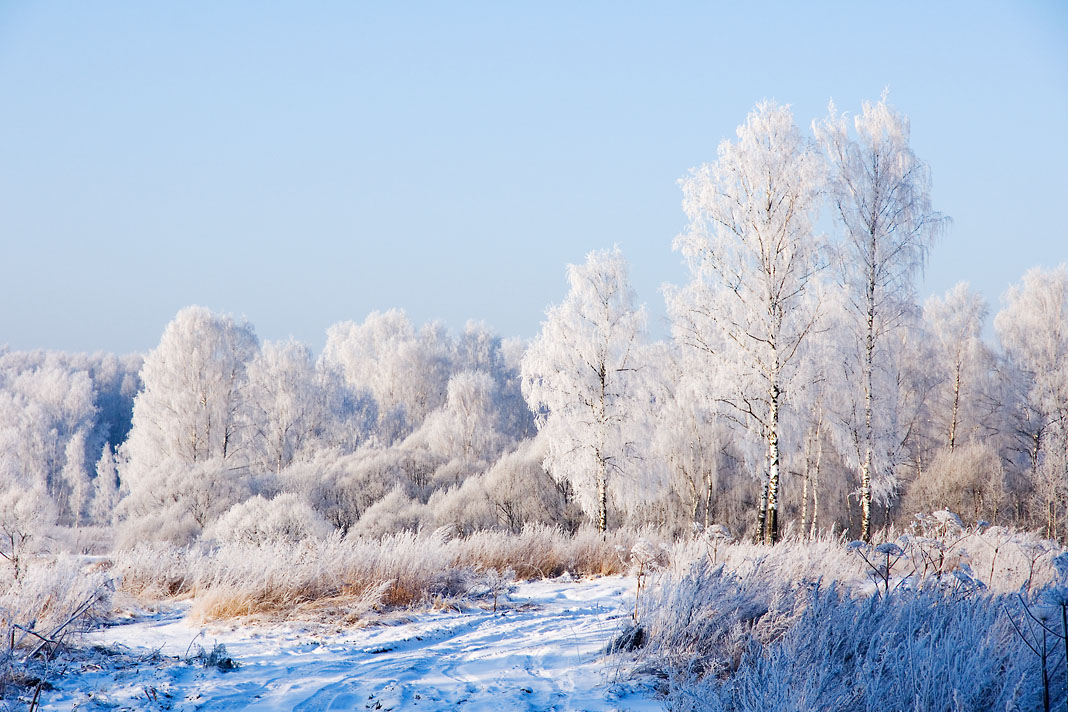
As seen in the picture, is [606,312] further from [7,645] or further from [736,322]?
[7,645]

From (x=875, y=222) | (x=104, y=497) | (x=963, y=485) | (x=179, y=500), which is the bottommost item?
(x=104, y=497)

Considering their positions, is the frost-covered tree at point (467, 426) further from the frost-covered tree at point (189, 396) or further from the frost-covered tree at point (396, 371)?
the frost-covered tree at point (189, 396)

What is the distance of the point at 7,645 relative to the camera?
13.6ft

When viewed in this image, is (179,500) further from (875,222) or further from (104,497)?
(875,222)

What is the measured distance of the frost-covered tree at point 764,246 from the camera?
1434cm

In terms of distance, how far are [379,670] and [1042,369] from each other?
3179cm

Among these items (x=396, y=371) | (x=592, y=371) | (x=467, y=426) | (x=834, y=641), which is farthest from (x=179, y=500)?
(x=834, y=641)

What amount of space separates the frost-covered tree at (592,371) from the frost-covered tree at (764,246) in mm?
6470

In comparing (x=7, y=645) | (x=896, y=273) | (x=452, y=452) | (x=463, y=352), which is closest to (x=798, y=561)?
(x=7, y=645)

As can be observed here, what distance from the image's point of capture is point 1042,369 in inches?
1102

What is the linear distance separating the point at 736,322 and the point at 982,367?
78.5 feet

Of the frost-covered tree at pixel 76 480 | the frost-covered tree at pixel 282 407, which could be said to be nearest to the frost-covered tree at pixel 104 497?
the frost-covered tree at pixel 76 480

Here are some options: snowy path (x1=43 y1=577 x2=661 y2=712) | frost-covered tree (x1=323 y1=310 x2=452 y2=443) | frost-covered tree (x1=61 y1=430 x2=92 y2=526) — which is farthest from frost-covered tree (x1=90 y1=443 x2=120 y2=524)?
snowy path (x1=43 y1=577 x2=661 y2=712)

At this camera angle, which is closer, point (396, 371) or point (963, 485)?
point (963, 485)
